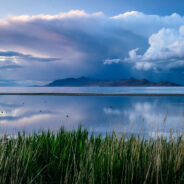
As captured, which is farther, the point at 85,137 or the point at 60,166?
the point at 85,137

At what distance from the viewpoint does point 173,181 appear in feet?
12.7

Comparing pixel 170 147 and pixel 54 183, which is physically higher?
pixel 170 147

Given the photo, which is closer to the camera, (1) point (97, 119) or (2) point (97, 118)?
(1) point (97, 119)

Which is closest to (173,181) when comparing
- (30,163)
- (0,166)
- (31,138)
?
(30,163)

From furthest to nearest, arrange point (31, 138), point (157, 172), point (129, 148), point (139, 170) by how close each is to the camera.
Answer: point (31, 138) → point (129, 148) → point (139, 170) → point (157, 172)

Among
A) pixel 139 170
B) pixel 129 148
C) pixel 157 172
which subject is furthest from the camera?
pixel 129 148

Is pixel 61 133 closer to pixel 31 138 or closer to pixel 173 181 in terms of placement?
pixel 31 138

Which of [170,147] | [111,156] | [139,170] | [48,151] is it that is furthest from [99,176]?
[170,147]

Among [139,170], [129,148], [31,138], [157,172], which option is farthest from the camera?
[31,138]

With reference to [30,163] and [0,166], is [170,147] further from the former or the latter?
[0,166]

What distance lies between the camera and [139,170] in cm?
400

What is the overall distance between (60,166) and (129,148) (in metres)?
1.54

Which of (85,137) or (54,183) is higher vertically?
(85,137)

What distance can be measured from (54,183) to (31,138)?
1960 mm
